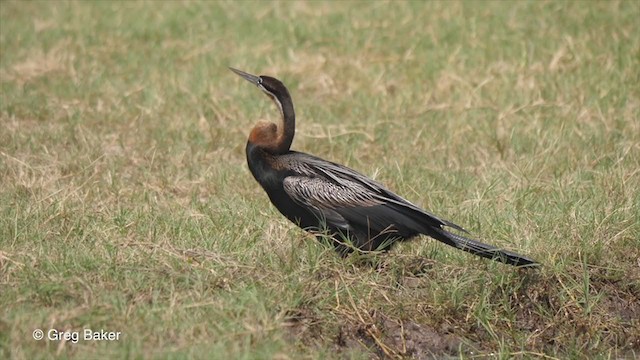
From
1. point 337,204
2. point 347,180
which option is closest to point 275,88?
point 347,180

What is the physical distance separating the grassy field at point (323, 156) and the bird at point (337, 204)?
137mm

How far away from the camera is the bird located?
225 inches

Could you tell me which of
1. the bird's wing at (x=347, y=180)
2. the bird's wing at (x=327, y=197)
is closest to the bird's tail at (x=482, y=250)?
the bird's wing at (x=347, y=180)

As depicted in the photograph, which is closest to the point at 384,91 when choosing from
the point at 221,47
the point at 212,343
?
the point at 221,47

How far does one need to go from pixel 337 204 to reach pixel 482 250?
79cm

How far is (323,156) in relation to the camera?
8195 millimetres

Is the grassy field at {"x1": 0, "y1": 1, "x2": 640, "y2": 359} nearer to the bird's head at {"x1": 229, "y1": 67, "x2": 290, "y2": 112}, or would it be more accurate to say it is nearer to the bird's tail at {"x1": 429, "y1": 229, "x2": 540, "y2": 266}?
the bird's tail at {"x1": 429, "y1": 229, "x2": 540, "y2": 266}

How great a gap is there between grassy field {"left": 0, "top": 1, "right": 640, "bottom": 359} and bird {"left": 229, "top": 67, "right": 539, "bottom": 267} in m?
0.14

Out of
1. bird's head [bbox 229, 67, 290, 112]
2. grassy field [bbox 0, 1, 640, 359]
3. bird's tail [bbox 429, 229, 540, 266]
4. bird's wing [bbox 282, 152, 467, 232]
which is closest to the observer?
grassy field [bbox 0, 1, 640, 359]

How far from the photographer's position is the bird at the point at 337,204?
5.71 meters

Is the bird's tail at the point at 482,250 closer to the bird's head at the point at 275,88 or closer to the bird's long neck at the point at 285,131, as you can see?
the bird's long neck at the point at 285,131

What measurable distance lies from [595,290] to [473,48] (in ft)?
14.4

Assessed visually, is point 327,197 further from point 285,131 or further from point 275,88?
point 275,88

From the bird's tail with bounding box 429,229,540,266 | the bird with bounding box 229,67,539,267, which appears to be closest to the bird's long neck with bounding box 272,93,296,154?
the bird with bounding box 229,67,539,267
